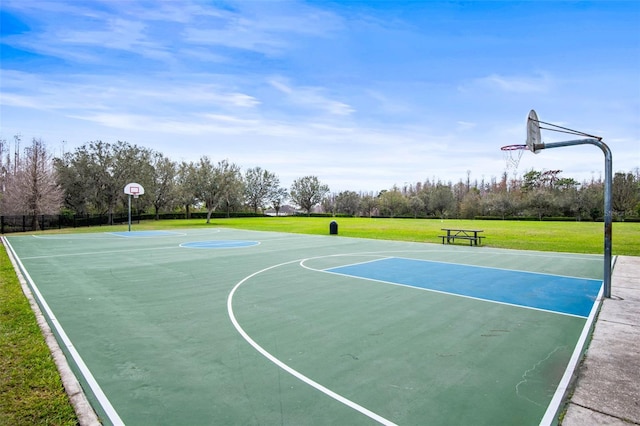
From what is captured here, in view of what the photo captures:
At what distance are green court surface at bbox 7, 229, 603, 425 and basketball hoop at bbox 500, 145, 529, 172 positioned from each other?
361 cm

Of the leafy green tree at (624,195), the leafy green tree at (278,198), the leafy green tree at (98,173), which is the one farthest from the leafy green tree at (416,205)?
the leafy green tree at (98,173)

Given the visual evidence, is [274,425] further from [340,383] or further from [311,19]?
[311,19]

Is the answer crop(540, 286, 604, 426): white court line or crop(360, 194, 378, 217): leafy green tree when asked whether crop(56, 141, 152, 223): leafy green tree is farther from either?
crop(360, 194, 378, 217): leafy green tree

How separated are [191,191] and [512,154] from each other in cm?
Answer: 3669

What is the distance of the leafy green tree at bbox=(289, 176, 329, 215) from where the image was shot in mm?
86688

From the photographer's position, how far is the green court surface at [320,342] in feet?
11.3

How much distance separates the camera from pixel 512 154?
10.9m

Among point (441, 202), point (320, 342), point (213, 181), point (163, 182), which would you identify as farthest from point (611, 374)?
point (441, 202)

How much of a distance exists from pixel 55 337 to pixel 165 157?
51016 millimetres

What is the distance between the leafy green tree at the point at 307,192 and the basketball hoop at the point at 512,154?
7517 cm

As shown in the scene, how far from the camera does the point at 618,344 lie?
5.06m

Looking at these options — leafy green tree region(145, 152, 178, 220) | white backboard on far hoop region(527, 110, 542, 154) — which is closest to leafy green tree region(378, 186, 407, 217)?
leafy green tree region(145, 152, 178, 220)

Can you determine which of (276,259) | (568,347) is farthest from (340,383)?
(276,259)

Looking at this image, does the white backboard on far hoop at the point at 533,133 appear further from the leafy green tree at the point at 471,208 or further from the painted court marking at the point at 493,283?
the leafy green tree at the point at 471,208
